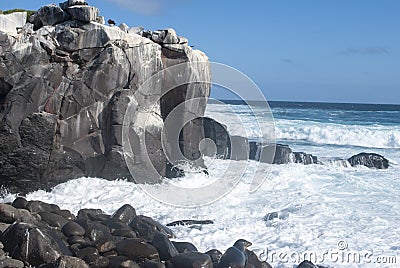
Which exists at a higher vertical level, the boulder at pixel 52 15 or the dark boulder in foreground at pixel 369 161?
the boulder at pixel 52 15

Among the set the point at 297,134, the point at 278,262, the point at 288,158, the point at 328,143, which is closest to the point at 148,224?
the point at 278,262

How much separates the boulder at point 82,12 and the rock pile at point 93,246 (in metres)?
6.04

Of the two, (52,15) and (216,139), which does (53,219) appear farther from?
(216,139)

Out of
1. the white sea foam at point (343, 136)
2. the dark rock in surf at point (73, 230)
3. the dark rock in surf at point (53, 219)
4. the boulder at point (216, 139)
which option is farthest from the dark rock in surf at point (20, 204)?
the white sea foam at point (343, 136)

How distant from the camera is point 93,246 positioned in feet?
24.5

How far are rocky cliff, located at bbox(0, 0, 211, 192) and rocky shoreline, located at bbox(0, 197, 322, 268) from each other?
3.55 m

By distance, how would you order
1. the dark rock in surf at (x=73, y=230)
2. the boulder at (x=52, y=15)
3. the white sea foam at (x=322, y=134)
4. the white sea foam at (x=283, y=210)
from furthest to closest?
1. the white sea foam at (x=322, y=134)
2. the boulder at (x=52, y=15)
3. the white sea foam at (x=283, y=210)
4. the dark rock in surf at (x=73, y=230)

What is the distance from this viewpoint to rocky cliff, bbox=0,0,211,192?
12109mm

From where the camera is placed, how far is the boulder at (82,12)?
13.1 meters

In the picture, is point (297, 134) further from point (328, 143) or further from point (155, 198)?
point (155, 198)

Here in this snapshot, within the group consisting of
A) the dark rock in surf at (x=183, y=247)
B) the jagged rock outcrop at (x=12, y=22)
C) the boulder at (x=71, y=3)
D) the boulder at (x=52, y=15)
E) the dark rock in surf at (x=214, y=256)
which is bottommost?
the dark rock in surf at (x=214, y=256)

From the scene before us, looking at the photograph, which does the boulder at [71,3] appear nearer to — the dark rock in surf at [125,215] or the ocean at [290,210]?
the ocean at [290,210]

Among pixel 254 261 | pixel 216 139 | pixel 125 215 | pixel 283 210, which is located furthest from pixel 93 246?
pixel 216 139

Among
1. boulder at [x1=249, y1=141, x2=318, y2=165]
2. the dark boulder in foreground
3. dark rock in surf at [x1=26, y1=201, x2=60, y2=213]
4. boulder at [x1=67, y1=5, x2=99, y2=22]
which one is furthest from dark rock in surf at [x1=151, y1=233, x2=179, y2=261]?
the dark boulder in foreground
